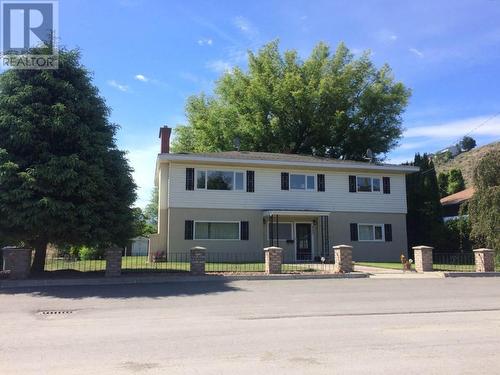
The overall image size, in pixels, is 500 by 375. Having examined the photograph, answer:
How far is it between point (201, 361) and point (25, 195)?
11.0 meters

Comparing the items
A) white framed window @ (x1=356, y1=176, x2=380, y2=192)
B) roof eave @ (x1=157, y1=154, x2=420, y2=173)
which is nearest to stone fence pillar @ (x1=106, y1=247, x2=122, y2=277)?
roof eave @ (x1=157, y1=154, x2=420, y2=173)

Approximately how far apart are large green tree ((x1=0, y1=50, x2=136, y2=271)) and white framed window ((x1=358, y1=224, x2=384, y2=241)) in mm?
14583

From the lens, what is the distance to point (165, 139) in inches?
1129

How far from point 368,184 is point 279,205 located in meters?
5.71

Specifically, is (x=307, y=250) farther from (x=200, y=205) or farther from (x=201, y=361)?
(x=201, y=361)

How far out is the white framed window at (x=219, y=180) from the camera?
25.2 meters

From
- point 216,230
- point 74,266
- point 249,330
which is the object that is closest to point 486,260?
point 216,230

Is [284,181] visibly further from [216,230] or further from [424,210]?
[424,210]

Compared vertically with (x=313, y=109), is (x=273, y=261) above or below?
below

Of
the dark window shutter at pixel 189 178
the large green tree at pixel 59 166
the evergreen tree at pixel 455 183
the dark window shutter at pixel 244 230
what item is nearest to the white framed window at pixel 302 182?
the dark window shutter at pixel 244 230

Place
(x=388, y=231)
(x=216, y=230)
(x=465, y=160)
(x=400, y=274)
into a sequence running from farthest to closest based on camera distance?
(x=465, y=160) < (x=388, y=231) < (x=216, y=230) < (x=400, y=274)

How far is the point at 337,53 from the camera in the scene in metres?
43.0

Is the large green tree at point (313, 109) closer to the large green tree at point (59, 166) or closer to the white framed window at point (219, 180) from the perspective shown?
the white framed window at point (219, 180)

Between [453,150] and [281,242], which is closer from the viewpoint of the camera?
[281,242]
